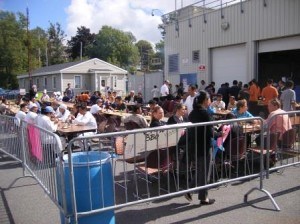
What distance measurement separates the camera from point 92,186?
3.92 metres

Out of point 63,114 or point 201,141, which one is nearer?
point 201,141

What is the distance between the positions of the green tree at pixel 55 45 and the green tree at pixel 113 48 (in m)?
7.16

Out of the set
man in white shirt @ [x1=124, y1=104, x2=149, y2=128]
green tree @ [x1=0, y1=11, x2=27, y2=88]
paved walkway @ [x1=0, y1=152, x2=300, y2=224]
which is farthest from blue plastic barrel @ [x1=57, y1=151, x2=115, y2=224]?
green tree @ [x1=0, y1=11, x2=27, y2=88]

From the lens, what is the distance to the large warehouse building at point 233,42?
1591 cm

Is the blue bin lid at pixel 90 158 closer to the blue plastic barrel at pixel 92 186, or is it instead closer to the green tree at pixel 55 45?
the blue plastic barrel at pixel 92 186

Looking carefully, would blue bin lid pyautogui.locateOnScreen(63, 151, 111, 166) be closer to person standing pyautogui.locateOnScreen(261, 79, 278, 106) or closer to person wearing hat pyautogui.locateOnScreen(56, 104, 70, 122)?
person wearing hat pyautogui.locateOnScreen(56, 104, 70, 122)

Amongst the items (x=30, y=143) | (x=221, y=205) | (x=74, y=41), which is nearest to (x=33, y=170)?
(x=30, y=143)

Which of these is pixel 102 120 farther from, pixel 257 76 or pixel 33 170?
pixel 257 76

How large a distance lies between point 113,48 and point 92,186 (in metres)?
90.1

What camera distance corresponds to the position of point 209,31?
63.8 ft

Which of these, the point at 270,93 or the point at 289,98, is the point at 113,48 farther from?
the point at 289,98

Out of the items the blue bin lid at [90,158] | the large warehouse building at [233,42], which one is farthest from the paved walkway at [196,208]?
the large warehouse building at [233,42]

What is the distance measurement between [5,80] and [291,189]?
5936 cm

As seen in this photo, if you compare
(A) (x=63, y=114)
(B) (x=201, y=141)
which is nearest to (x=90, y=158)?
(B) (x=201, y=141)
